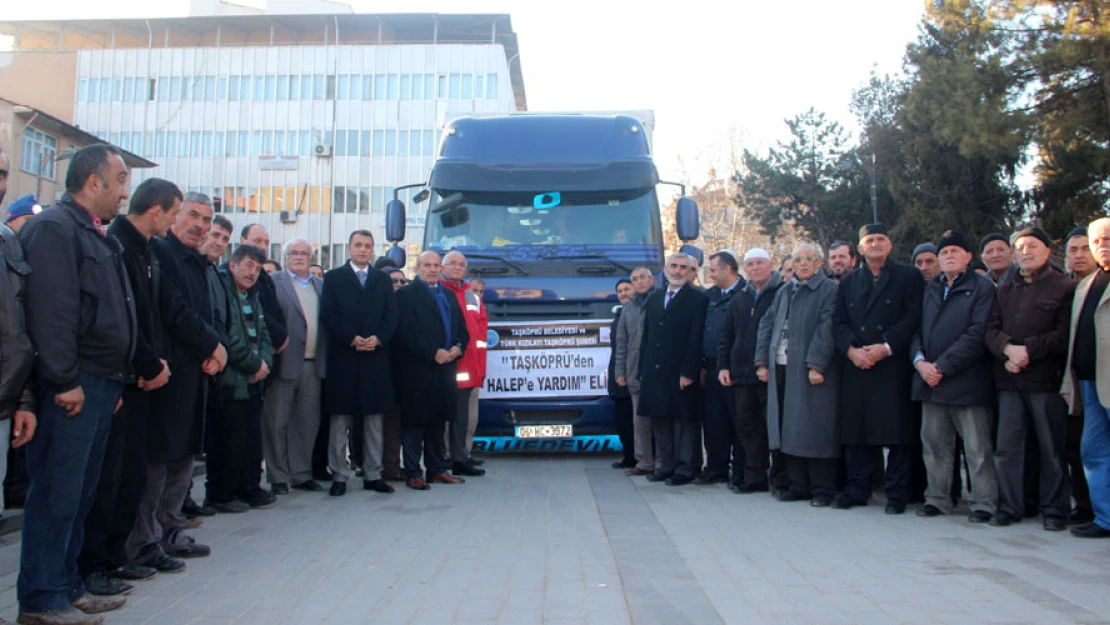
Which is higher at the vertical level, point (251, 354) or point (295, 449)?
point (251, 354)

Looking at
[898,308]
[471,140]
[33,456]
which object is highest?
[471,140]

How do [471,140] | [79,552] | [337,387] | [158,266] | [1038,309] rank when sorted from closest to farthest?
1. [79,552]
2. [158,266]
3. [1038,309]
4. [337,387]
5. [471,140]

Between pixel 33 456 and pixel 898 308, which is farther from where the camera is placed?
pixel 898 308

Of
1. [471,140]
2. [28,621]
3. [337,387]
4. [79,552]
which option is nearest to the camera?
[28,621]

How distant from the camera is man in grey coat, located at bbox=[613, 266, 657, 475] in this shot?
9.56 m

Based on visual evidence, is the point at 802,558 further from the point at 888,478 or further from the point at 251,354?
the point at 251,354

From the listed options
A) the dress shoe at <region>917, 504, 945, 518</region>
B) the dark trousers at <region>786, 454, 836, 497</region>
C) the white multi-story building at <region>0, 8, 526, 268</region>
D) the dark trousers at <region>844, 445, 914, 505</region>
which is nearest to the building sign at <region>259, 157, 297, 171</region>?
the white multi-story building at <region>0, 8, 526, 268</region>

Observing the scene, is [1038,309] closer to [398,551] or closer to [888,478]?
[888,478]

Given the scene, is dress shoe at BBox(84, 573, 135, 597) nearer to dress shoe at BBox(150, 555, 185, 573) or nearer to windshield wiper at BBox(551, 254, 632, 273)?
dress shoe at BBox(150, 555, 185, 573)

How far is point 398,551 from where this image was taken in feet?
19.1

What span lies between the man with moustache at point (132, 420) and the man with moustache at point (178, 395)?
187 millimetres

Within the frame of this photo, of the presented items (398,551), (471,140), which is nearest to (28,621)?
(398,551)

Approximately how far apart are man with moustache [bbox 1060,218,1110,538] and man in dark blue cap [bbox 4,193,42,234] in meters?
7.35

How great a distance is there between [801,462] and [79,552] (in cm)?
566
